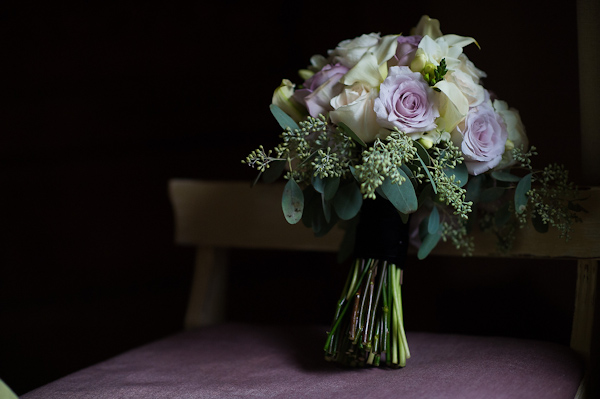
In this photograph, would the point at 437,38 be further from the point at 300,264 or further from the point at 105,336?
the point at 105,336

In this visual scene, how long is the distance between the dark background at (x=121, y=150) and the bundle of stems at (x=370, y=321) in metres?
0.68

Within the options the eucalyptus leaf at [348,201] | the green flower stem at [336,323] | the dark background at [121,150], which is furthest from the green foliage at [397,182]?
the dark background at [121,150]

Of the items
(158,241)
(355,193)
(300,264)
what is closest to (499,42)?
(355,193)

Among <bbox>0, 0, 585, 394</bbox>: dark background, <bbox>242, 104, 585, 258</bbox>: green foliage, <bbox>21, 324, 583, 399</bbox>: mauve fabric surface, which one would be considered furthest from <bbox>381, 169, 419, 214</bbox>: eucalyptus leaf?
<bbox>0, 0, 585, 394</bbox>: dark background

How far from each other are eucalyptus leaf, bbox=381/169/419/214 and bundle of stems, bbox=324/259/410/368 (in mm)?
134

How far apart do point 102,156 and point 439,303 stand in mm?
1029

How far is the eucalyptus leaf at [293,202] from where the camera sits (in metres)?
0.78

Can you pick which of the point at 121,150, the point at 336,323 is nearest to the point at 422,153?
the point at 336,323

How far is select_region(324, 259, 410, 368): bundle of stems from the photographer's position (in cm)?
81

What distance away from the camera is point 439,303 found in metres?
1.29

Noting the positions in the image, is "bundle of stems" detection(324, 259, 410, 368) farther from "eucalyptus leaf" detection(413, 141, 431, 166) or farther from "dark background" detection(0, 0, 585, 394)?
"dark background" detection(0, 0, 585, 394)

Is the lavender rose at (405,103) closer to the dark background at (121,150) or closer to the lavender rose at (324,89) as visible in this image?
the lavender rose at (324,89)

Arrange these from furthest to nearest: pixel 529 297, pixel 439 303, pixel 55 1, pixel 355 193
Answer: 1. pixel 55 1
2. pixel 439 303
3. pixel 529 297
4. pixel 355 193

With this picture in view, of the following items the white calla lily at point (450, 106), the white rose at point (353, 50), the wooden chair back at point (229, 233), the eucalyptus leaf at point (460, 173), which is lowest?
the wooden chair back at point (229, 233)
